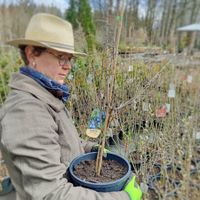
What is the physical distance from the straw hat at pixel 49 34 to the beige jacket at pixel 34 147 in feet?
0.58

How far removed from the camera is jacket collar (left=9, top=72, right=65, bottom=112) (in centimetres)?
101

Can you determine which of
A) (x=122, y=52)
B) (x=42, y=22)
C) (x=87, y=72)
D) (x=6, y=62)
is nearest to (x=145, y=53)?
(x=122, y=52)

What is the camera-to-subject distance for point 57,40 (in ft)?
3.70

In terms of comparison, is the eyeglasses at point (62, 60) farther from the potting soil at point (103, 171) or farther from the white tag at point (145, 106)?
the white tag at point (145, 106)

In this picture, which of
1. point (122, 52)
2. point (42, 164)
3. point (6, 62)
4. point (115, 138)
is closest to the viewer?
point (42, 164)

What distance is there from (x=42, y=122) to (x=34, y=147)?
0.10 m

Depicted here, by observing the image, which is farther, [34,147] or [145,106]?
[145,106]

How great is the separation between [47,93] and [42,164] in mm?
305

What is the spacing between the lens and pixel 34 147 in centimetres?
89

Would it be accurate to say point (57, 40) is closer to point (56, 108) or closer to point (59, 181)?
point (56, 108)

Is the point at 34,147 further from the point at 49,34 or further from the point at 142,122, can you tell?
the point at 142,122

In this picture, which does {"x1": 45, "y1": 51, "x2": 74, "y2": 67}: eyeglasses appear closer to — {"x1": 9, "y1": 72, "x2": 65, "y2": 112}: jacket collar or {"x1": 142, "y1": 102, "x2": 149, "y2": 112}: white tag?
{"x1": 9, "y1": 72, "x2": 65, "y2": 112}: jacket collar

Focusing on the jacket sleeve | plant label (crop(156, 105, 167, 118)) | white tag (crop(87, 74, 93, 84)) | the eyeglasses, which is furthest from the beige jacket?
plant label (crop(156, 105, 167, 118))

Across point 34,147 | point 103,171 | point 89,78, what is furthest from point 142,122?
point 34,147
